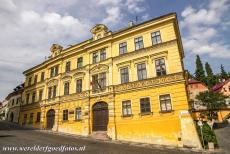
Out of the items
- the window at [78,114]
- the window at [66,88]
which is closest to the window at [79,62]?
the window at [66,88]

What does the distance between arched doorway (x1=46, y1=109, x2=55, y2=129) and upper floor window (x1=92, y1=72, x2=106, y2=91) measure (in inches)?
362

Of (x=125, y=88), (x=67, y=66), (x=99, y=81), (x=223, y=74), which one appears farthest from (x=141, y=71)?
(x=223, y=74)

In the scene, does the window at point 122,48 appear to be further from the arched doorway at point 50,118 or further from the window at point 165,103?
the arched doorway at point 50,118

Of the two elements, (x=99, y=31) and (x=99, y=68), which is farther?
(x=99, y=31)

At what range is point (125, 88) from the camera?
2131 cm

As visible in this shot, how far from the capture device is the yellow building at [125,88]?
18156mm

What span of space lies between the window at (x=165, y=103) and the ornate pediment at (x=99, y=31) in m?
12.5

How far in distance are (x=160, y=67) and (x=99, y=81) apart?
8466 mm

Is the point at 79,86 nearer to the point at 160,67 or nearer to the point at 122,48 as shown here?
the point at 122,48

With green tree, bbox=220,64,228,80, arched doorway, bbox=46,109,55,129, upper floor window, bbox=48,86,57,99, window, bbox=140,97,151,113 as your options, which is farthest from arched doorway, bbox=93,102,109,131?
green tree, bbox=220,64,228,80

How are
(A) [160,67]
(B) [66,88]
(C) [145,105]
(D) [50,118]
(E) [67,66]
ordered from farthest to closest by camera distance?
(E) [67,66], (D) [50,118], (B) [66,88], (A) [160,67], (C) [145,105]

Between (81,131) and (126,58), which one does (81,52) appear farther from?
(81,131)

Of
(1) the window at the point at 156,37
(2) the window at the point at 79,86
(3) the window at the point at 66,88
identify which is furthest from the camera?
(3) the window at the point at 66,88

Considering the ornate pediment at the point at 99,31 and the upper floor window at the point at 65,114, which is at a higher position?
the ornate pediment at the point at 99,31
